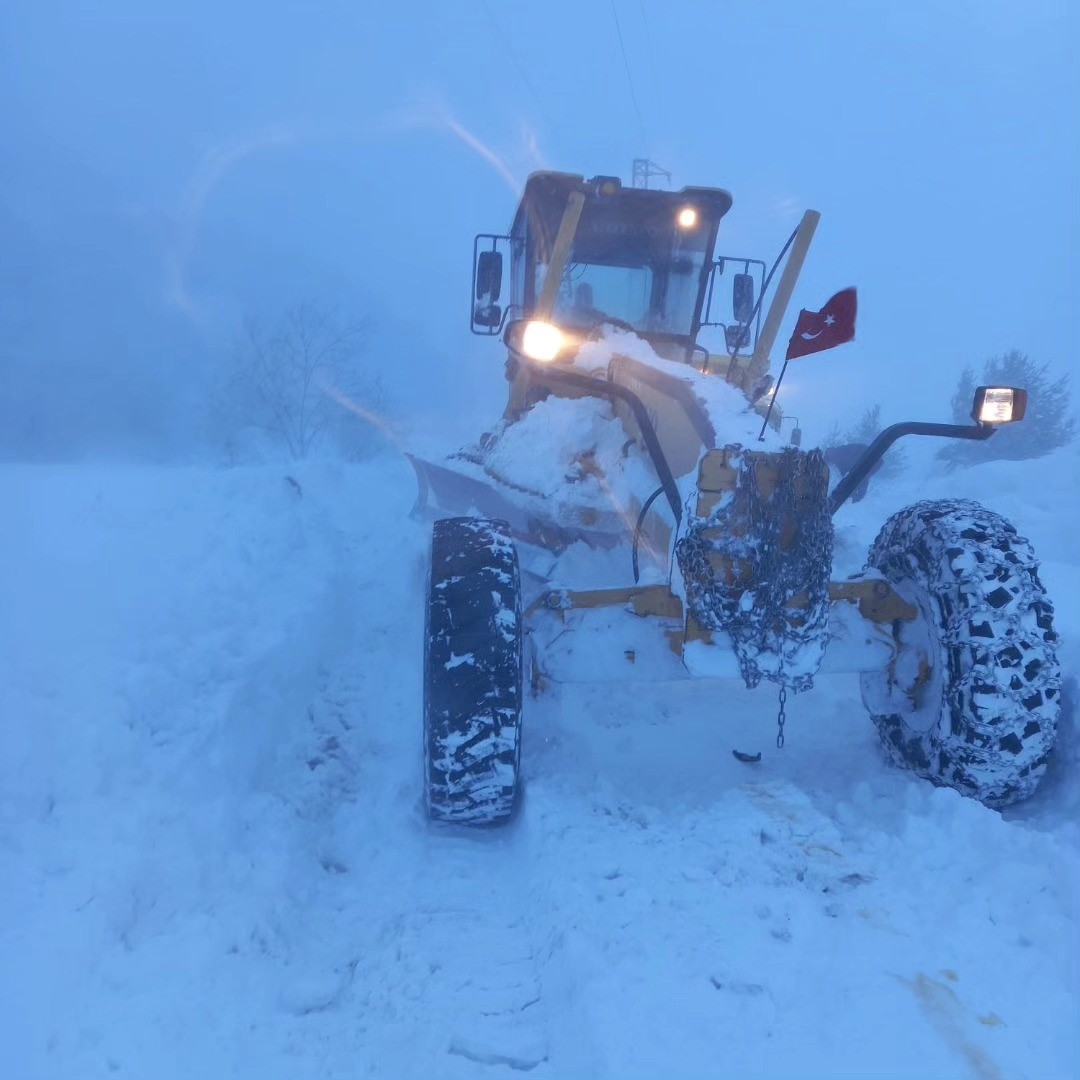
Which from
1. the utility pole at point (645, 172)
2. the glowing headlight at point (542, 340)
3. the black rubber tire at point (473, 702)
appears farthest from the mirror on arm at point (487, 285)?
the utility pole at point (645, 172)

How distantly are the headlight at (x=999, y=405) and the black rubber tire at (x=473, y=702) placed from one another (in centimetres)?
218

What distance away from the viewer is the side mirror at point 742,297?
6859mm

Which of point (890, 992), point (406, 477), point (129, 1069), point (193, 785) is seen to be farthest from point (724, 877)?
point (406, 477)

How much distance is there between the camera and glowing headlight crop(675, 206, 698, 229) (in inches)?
248

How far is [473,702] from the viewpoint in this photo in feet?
10.1

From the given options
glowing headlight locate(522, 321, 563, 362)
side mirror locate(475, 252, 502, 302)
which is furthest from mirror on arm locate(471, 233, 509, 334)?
glowing headlight locate(522, 321, 563, 362)

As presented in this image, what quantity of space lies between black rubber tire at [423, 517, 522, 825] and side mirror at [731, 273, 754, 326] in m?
4.63

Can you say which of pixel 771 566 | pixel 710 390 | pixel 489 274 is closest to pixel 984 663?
pixel 771 566

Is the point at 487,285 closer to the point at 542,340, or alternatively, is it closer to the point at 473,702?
the point at 542,340

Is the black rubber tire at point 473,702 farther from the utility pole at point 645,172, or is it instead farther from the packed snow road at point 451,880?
the utility pole at point 645,172

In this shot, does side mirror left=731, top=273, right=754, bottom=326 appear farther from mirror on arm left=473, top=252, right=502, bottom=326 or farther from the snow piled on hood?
the snow piled on hood

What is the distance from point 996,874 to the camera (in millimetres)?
2635

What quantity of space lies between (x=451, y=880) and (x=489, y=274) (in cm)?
480

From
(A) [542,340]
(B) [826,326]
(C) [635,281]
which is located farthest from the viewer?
(C) [635,281]
